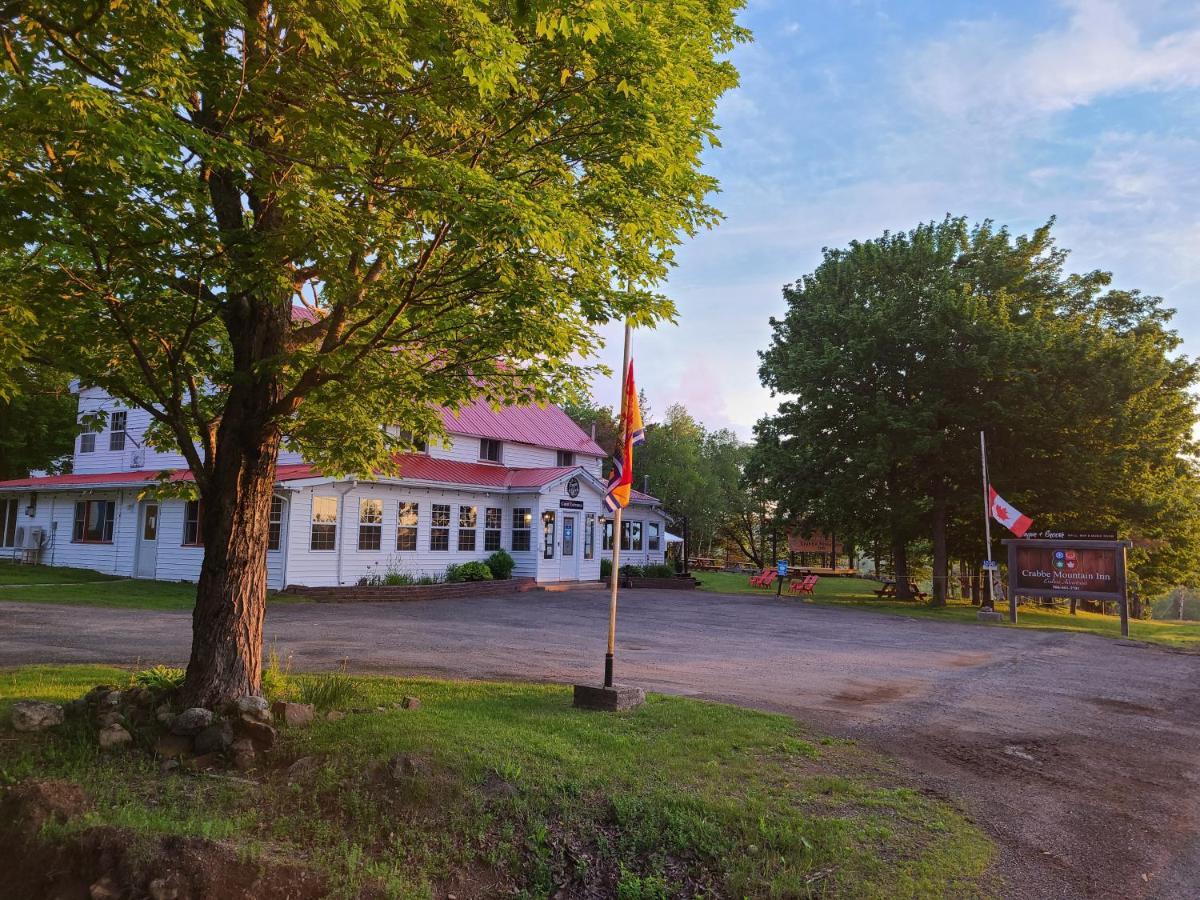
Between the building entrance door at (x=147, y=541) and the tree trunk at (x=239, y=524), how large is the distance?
19.5 m

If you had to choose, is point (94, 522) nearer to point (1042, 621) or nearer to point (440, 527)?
point (440, 527)

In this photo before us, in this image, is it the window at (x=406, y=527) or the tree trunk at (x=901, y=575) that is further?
the tree trunk at (x=901, y=575)

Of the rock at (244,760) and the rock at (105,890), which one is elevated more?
the rock at (244,760)

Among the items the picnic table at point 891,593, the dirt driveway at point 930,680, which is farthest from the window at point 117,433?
the picnic table at point 891,593

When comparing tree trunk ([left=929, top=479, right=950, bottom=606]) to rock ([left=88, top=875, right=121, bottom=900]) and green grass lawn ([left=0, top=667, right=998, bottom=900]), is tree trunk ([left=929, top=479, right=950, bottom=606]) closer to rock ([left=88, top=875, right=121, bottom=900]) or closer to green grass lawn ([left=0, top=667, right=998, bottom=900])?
green grass lawn ([left=0, top=667, right=998, bottom=900])

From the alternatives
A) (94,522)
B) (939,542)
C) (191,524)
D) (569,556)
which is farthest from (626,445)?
(94,522)

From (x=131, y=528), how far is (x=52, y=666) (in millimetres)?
17652

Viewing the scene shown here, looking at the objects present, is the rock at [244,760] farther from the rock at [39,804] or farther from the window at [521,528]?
the window at [521,528]

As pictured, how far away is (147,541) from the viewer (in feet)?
78.9

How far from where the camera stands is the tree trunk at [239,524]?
683cm

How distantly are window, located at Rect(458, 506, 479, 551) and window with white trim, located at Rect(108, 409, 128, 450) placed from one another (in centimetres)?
1208

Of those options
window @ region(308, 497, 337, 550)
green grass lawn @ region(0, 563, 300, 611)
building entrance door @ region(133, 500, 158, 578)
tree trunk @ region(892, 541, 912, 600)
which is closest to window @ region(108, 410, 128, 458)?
building entrance door @ region(133, 500, 158, 578)

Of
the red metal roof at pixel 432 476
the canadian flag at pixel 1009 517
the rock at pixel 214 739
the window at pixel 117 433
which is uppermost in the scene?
the window at pixel 117 433

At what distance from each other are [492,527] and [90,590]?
40.4ft
